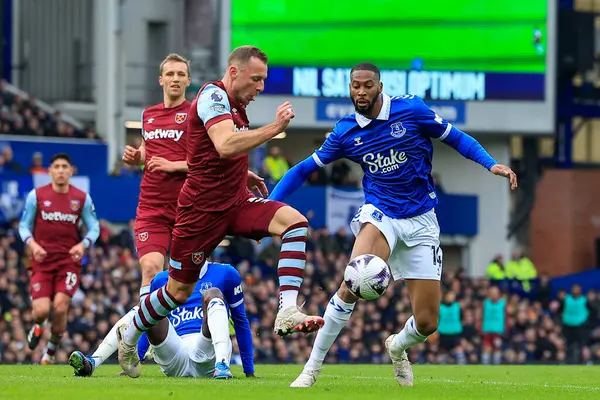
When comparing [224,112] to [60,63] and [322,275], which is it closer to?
[322,275]

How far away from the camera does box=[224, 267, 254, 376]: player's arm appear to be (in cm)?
1250

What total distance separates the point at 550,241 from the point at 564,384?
2847cm

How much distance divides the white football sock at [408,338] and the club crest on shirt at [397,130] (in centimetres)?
142

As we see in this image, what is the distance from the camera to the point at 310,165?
1166cm

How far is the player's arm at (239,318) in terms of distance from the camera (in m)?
12.5

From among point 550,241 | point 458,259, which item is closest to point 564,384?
point 458,259

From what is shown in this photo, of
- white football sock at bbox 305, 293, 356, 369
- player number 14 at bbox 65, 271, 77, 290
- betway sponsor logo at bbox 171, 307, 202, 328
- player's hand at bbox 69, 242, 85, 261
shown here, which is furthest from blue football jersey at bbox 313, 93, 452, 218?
player number 14 at bbox 65, 271, 77, 290

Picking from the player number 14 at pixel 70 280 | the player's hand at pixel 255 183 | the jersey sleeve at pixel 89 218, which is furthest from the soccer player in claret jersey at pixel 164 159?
the player number 14 at pixel 70 280

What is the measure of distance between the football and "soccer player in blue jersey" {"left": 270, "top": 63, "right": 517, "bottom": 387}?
583 millimetres

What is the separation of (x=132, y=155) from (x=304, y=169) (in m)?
2.11

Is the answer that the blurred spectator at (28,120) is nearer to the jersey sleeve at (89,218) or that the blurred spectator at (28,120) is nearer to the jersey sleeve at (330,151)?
the jersey sleeve at (89,218)

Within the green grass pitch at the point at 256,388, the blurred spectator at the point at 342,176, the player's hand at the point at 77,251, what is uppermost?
the blurred spectator at the point at 342,176

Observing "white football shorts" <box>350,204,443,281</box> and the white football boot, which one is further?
the white football boot

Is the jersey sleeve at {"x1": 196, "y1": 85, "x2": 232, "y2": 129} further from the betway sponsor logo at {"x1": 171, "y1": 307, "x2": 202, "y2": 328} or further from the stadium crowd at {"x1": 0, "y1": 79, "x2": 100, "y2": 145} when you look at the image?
the stadium crowd at {"x1": 0, "y1": 79, "x2": 100, "y2": 145}
